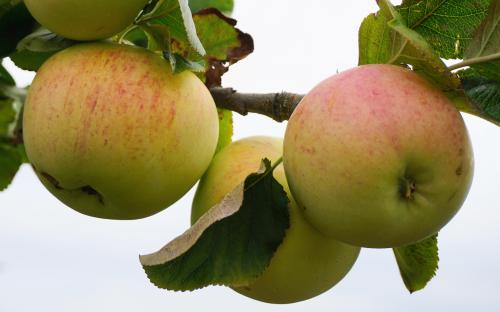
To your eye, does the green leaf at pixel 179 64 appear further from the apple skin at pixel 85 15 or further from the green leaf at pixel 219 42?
the green leaf at pixel 219 42

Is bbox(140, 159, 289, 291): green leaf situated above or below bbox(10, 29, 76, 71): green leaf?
below

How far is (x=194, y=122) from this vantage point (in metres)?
1.41

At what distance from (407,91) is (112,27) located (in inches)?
18.7

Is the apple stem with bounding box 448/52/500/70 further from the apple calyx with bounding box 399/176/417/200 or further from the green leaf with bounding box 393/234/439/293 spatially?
the green leaf with bounding box 393/234/439/293

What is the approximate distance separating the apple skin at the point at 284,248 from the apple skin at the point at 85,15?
0.32 metres

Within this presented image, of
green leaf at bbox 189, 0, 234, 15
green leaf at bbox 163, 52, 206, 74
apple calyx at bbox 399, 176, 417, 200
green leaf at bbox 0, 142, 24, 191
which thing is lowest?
green leaf at bbox 0, 142, 24, 191

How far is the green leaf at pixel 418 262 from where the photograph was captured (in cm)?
153

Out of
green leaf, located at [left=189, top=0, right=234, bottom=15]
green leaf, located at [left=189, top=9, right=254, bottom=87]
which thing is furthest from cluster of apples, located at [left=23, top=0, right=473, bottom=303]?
green leaf, located at [left=189, top=0, right=234, bottom=15]

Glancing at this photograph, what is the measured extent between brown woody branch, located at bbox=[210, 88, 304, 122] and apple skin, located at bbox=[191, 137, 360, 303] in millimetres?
63

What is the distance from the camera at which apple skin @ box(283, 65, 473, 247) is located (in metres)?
Result: 1.21

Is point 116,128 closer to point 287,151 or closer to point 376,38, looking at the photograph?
point 287,151

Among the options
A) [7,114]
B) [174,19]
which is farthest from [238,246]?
[7,114]

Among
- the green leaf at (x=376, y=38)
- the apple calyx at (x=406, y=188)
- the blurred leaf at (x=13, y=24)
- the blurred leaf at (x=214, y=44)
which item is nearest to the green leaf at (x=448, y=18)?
the green leaf at (x=376, y=38)

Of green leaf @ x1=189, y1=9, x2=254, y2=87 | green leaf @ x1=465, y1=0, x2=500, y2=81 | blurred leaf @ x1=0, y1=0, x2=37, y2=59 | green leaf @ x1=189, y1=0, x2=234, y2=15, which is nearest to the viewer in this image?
green leaf @ x1=465, y1=0, x2=500, y2=81
